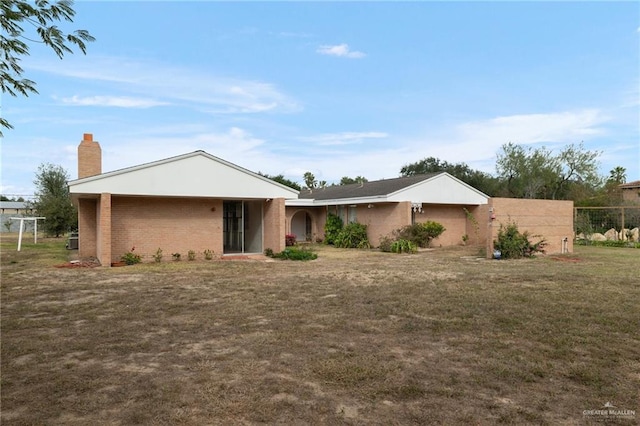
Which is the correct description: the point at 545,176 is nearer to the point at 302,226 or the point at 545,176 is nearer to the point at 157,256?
the point at 302,226

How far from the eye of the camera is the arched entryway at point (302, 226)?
2883 cm

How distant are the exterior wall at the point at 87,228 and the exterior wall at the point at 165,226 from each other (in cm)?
437

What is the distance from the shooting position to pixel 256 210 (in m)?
19.5

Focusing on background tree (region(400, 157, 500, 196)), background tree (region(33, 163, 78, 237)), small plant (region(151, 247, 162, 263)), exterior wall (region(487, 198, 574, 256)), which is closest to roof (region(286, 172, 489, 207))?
exterior wall (region(487, 198, 574, 256))

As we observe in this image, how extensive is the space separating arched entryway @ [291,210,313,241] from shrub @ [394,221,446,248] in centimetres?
852

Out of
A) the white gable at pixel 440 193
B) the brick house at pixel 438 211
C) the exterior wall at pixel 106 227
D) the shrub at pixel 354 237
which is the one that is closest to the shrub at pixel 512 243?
the brick house at pixel 438 211

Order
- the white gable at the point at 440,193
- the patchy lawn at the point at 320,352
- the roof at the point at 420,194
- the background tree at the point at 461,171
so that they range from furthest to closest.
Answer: the background tree at the point at 461,171 → the white gable at the point at 440,193 → the roof at the point at 420,194 → the patchy lawn at the point at 320,352

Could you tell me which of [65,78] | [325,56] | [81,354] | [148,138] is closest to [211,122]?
[148,138]

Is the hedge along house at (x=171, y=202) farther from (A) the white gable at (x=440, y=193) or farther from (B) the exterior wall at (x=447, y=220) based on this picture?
(B) the exterior wall at (x=447, y=220)

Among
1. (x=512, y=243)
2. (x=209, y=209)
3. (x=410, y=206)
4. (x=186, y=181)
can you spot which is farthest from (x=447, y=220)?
(x=186, y=181)

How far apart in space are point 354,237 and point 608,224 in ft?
49.9

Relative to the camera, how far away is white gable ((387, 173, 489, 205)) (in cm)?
2222

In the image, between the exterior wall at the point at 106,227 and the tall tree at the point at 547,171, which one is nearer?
the exterior wall at the point at 106,227

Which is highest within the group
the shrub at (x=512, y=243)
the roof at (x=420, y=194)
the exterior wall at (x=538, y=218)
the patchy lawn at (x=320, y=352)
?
the roof at (x=420, y=194)
